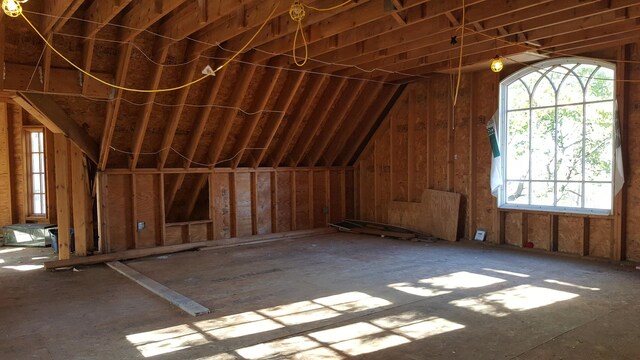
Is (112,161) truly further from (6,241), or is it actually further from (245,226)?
(6,241)

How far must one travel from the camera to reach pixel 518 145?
24.2 ft

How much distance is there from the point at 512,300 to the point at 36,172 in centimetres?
920

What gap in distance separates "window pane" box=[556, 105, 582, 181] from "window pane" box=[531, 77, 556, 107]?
0.21 metres

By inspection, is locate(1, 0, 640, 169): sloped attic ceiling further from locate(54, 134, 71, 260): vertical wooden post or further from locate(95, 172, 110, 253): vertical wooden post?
locate(54, 134, 71, 260): vertical wooden post

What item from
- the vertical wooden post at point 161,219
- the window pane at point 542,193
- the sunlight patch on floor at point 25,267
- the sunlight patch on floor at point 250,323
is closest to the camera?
the sunlight patch on floor at point 250,323

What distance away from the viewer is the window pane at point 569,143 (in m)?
6.58

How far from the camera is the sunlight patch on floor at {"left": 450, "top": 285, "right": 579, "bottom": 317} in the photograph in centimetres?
419

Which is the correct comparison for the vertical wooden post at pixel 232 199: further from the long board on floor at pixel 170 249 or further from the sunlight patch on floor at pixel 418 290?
the sunlight patch on floor at pixel 418 290

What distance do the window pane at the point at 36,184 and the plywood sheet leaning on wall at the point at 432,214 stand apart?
7.20 m

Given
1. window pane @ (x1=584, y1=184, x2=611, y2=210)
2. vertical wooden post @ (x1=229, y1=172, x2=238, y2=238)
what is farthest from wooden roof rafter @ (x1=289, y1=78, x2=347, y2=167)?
window pane @ (x1=584, y1=184, x2=611, y2=210)

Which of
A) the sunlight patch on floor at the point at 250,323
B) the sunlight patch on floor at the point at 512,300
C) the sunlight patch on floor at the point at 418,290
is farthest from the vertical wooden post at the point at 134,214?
the sunlight patch on floor at the point at 512,300

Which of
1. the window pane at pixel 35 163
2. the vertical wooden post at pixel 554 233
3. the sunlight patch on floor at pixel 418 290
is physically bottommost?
the sunlight patch on floor at pixel 418 290

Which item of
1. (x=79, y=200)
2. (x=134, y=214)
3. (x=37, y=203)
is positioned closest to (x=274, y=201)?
(x=134, y=214)

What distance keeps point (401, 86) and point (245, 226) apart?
399cm
